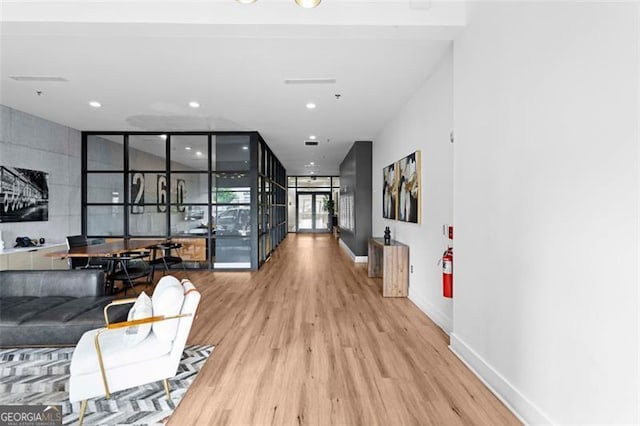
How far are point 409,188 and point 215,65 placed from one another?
3.25 meters

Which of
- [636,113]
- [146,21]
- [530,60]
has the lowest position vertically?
[636,113]

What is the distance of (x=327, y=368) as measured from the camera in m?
2.67

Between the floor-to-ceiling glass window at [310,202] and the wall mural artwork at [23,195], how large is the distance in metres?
11.4

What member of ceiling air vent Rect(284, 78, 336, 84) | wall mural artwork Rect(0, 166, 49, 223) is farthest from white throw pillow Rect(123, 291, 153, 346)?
wall mural artwork Rect(0, 166, 49, 223)

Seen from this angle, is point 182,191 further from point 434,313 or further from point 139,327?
point 434,313

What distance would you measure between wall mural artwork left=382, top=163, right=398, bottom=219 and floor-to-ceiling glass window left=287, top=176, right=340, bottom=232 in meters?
10.1

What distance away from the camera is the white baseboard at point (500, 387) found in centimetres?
191

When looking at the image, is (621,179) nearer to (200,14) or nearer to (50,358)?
(200,14)

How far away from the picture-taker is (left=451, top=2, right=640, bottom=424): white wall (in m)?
1.41

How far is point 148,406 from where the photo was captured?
2.17 metres

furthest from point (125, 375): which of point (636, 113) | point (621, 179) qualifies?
point (636, 113)

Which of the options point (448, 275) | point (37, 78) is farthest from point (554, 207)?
point (37, 78)

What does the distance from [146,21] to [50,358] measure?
10.7ft

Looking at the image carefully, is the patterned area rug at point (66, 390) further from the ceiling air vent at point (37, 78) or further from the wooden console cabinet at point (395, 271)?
the ceiling air vent at point (37, 78)
